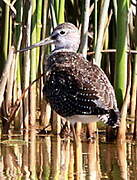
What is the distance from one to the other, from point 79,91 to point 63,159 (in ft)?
2.61

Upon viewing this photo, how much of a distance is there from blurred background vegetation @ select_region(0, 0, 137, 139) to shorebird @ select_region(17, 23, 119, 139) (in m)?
0.44

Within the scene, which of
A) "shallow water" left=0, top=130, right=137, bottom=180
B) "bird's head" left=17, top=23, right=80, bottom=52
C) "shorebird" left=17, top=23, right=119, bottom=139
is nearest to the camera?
"shallow water" left=0, top=130, right=137, bottom=180

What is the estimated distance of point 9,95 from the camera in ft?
24.5

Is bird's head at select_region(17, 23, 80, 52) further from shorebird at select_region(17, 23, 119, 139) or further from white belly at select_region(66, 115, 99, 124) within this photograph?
white belly at select_region(66, 115, 99, 124)

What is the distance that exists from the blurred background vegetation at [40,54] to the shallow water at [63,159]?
0.20 meters

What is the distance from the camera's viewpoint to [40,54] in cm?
802

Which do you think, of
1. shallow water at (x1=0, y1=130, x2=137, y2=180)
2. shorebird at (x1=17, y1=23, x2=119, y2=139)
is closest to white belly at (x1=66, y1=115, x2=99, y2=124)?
shorebird at (x1=17, y1=23, x2=119, y2=139)

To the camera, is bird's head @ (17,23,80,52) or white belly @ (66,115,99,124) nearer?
white belly @ (66,115,99,124)

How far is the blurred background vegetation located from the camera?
7039 millimetres

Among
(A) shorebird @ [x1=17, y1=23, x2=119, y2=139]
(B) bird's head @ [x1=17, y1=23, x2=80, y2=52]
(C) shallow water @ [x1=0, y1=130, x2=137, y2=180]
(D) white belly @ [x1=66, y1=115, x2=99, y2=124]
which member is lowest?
(C) shallow water @ [x1=0, y1=130, x2=137, y2=180]

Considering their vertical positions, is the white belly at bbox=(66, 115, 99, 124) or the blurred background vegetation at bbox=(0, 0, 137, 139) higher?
the blurred background vegetation at bbox=(0, 0, 137, 139)

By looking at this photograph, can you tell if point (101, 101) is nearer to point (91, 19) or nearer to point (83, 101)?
point (83, 101)

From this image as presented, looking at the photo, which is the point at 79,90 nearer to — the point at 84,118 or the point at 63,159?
the point at 84,118

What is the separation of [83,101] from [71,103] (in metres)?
0.16
